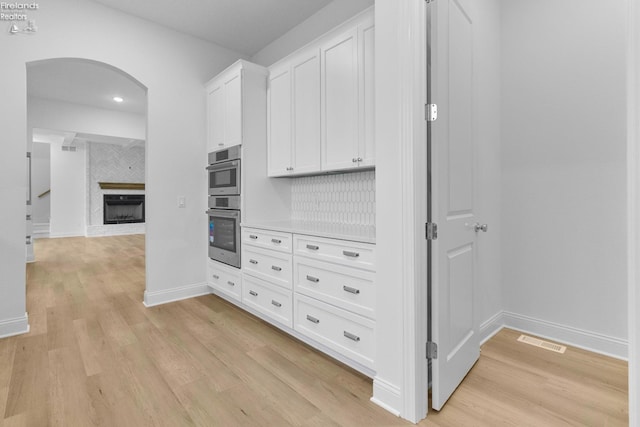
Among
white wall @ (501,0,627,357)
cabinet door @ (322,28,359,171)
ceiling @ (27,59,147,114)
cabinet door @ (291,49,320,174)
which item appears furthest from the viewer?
ceiling @ (27,59,147,114)

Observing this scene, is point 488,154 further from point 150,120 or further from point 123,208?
point 123,208

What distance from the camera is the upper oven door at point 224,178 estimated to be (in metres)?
3.16

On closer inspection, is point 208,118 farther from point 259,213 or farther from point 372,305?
point 372,305

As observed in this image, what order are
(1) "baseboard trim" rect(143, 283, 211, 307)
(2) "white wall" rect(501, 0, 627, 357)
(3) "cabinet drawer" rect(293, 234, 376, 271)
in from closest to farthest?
(3) "cabinet drawer" rect(293, 234, 376, 271)
(2) "white wall" rect(501, 0, 627, 357)
(1) "baseboard trim" rect(143, 283, 211, 307)

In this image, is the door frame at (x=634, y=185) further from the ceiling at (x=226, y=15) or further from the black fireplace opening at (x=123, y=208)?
the black fireplace opening at (x=123, y=208)

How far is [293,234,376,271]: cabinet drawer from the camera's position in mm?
1831

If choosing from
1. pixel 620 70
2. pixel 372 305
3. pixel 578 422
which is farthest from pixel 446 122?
pixel 578 422

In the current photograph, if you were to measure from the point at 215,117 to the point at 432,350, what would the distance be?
10.4ft

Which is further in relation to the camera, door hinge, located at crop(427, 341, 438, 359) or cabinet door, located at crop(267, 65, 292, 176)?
cabinet door, located at crop(267, 65, 292, 176)

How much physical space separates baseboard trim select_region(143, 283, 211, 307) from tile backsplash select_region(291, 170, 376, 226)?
4.64 ft

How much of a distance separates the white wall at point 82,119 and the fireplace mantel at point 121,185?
10.4ft

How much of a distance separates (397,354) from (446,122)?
1.27 metres

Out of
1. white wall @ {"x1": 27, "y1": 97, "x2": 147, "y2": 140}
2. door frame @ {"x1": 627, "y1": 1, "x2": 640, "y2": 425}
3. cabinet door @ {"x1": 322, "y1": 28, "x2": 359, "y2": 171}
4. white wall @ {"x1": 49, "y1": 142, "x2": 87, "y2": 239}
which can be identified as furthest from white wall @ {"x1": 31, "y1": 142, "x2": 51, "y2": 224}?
door frame @ {"x1": 627, "y1": 1, "x2": 640, "y2": 425}

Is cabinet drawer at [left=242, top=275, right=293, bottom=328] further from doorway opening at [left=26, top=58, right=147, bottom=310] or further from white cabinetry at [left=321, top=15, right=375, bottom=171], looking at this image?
doorway opening at [left=26, top=58, right=147, bottom=310]
